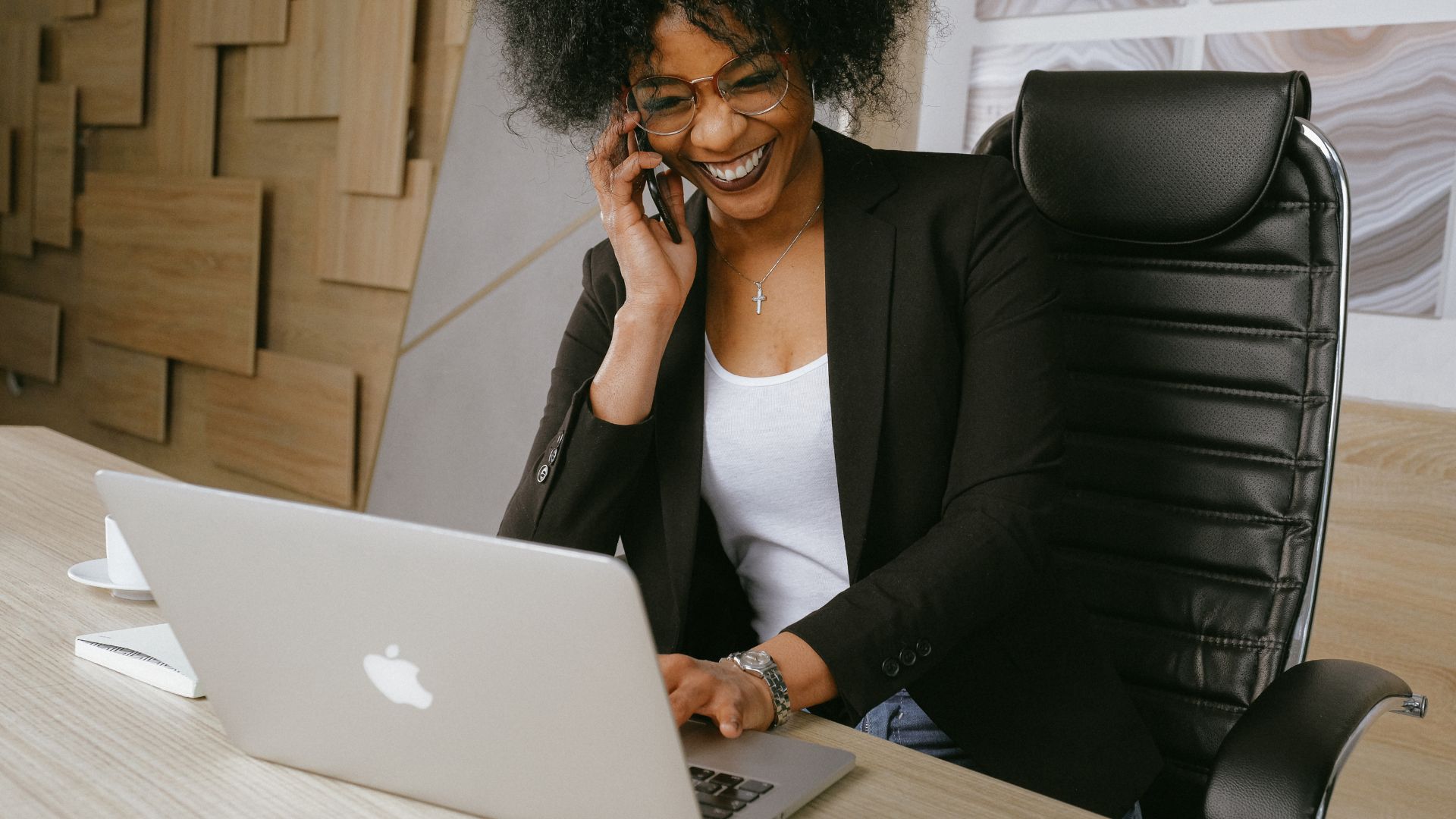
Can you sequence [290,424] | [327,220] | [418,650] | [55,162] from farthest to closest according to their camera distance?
[55,162]
[290,424]
[327,220]
[418,650]

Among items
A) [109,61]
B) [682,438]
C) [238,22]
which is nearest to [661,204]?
[682,438]

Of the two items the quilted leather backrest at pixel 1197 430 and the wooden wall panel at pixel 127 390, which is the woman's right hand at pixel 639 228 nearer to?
the quilted leather backrest at pixel 1197 430

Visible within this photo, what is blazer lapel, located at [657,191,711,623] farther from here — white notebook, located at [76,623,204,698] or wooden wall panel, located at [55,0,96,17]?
wooden wall panel, located at [55,0,96,17]

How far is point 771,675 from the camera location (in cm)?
94

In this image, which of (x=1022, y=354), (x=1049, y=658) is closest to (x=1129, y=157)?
(x=1022, y=354)

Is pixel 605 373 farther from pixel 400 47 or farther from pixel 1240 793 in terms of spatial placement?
pixel 400 47

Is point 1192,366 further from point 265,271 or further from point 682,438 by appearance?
point 265,271

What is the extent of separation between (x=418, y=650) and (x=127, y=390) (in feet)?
12.1

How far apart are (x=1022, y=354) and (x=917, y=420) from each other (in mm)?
124

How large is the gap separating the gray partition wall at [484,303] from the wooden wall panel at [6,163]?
228cm

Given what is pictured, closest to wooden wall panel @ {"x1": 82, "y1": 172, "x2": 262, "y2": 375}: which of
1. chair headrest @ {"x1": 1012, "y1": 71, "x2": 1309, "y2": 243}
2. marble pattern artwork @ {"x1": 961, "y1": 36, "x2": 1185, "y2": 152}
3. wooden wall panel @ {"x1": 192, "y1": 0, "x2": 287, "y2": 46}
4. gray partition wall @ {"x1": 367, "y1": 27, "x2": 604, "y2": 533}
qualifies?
wooden wall panel @ {"x1": 192, "y1": 0, "x2": 287, "y2": 46}

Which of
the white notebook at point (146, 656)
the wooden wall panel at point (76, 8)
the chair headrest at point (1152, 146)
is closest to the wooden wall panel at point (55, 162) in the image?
the wooden wall panel at point (76, 8)

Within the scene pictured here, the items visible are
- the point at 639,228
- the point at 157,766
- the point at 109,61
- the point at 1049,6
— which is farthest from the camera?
the point at 109,61

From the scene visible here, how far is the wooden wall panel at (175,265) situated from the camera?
3430 mm
